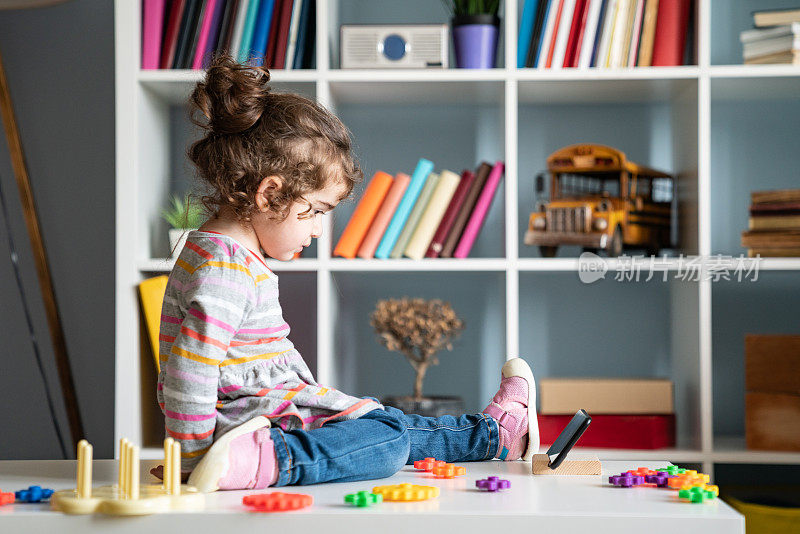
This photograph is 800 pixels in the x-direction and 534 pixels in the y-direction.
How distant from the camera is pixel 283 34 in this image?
1.76 m

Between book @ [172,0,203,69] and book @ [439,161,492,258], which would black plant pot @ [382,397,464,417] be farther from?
book @ [172,0,203,69]

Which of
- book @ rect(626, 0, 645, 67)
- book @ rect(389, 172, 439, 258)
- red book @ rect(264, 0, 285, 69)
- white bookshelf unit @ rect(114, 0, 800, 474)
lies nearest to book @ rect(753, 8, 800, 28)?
white bookshelf unit @ rect(114, 0, 800, 474)

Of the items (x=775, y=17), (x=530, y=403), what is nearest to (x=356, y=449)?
(x=530, y=403)

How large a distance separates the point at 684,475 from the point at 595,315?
1.15 metres

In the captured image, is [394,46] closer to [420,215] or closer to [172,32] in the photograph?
[420,215]

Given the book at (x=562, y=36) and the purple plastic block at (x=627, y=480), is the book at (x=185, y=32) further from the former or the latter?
the purple plastic block at (x=627, y=480)

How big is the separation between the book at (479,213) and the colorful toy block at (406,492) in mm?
955

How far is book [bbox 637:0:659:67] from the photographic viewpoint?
1762 millimetres

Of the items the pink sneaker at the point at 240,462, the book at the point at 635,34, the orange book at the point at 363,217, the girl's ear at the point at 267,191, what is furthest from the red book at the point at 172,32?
Result: the pink sneaker at the point at 240,462

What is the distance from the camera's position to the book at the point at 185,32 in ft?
5.78

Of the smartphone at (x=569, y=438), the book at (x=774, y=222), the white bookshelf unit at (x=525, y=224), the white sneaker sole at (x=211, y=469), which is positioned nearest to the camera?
the white sneaker sole at (x=211, y=469)

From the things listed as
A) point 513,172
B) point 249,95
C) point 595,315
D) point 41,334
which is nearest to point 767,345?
point 595,315

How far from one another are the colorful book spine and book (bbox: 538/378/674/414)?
18.0 inches

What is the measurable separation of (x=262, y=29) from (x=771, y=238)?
3.87 ft
